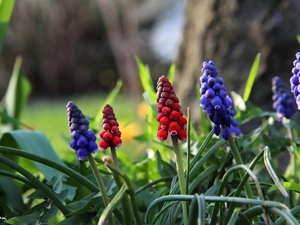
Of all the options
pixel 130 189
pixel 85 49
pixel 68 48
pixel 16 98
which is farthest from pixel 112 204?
pixel 85 49

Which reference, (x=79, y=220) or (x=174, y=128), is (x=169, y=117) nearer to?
(x=174, y=128)

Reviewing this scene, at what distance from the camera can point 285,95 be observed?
145 cm

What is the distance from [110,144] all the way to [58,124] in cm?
629

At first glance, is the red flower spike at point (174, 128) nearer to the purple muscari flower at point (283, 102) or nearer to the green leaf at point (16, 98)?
the purple muscari flower at point (283, 102)

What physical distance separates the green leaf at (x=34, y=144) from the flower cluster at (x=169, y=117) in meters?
0.45

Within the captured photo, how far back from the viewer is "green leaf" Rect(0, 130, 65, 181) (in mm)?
1353

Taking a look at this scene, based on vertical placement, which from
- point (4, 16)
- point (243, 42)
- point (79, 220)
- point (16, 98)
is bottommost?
point (79, 220)

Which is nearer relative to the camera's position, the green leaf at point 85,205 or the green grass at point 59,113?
the green leaf at point 85,205

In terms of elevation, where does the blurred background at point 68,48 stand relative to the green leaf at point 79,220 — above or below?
above

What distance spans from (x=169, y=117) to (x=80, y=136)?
0.15m

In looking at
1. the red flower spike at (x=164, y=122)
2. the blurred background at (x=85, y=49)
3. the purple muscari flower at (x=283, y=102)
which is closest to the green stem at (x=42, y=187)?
the red flower spike at (x=164, y=122)

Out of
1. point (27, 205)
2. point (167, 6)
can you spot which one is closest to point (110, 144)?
point (27, 205)

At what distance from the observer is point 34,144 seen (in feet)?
4.56

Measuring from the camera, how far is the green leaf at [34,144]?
1353 millimetres
